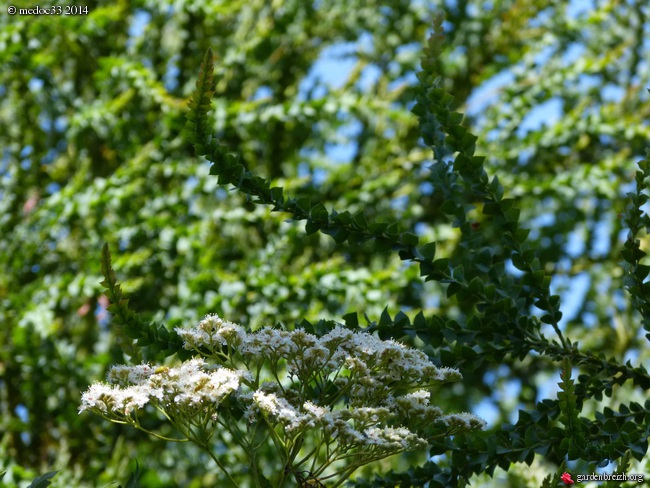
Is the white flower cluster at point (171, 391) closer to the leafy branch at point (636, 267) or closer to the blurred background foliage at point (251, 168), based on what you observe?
the leafy branch at point (636, 267)

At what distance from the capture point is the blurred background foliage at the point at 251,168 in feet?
9.35

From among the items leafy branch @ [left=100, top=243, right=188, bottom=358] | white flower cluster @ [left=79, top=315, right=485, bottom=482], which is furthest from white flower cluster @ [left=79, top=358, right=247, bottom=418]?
leafy branch @ [left=100, top=243, right=188, bottom=358]

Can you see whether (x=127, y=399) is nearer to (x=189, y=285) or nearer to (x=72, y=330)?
(x=189, y=285)

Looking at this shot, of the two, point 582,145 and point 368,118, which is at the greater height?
point 368,118

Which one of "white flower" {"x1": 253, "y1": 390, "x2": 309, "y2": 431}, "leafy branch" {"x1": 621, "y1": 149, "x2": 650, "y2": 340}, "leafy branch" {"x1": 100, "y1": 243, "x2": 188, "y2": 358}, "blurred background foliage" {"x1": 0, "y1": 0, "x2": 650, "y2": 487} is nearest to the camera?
"white flower" {"x1": 253, "y1": 390, "x2": 309, "y2": 431}

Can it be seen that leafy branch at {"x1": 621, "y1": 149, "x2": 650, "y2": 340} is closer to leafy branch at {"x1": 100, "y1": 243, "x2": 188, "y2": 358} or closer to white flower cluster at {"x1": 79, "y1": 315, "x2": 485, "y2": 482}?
white flower cluster at {"x1": 79, "y1": 315, "x2": 485, "y2": 482}

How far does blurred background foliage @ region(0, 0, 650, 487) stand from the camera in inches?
112

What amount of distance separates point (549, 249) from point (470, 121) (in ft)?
2.28

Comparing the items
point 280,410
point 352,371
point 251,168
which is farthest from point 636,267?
point 251,168

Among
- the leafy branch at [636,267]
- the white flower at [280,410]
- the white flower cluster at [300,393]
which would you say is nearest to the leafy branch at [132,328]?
the white flower cluster at [300,393]

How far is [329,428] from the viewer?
3.36ft

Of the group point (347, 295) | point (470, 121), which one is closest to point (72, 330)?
point (347, 295)

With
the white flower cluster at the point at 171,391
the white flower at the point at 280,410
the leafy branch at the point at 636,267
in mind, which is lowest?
the white flower at the point at 280,410

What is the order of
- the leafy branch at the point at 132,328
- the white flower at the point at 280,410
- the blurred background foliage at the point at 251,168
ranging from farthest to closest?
the blurred background foliage at the point at 251,168 < the leafy branch at the point at 132,328 < the white flower at the point at 280,410
